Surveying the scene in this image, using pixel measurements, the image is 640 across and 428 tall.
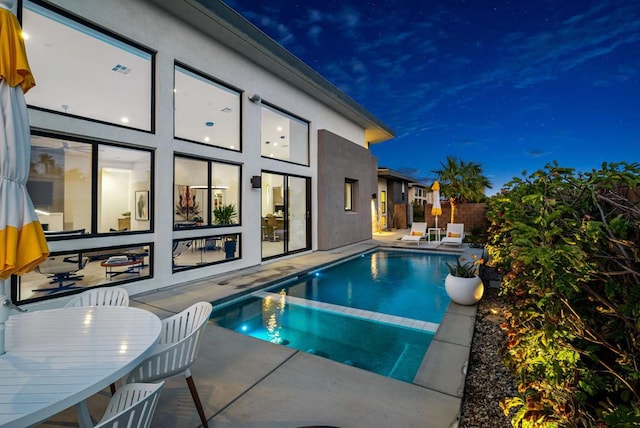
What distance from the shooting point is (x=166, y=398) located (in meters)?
2.57

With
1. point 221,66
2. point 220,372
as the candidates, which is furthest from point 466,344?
point 221,66

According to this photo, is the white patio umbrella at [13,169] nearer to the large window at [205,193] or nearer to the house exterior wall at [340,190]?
the large window at [205,193]

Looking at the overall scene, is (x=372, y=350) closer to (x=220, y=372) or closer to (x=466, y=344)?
(x=466, y=344)

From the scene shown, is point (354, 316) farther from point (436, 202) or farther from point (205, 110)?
point (436, 202)

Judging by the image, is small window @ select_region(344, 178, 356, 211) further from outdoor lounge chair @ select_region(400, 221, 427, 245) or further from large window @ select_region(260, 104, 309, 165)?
large window @ select_region(260, 104, 309, 165)

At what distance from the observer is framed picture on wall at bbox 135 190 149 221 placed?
5.88 m

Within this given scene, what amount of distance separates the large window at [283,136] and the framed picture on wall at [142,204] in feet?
12.0

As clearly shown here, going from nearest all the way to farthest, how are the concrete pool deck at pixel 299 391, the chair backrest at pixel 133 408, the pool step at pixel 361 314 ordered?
the chair backrest at pixel 133 408, the concrete pool deck at pixel 299 391, the pool step at pixel 361 314

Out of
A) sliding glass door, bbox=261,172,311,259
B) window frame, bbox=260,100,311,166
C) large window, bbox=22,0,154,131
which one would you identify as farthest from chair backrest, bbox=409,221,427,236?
large window, bbox=22,0,154,131

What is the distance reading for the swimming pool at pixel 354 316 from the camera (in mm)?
3877

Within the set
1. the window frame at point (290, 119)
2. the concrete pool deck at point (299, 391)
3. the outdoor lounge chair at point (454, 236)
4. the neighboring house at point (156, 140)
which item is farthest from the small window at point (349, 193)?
the concrete pool deck at point (299, 391)

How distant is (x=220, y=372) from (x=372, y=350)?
194cm

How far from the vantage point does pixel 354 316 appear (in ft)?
16.6

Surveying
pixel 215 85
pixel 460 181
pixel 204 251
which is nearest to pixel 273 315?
pixel 204 251
